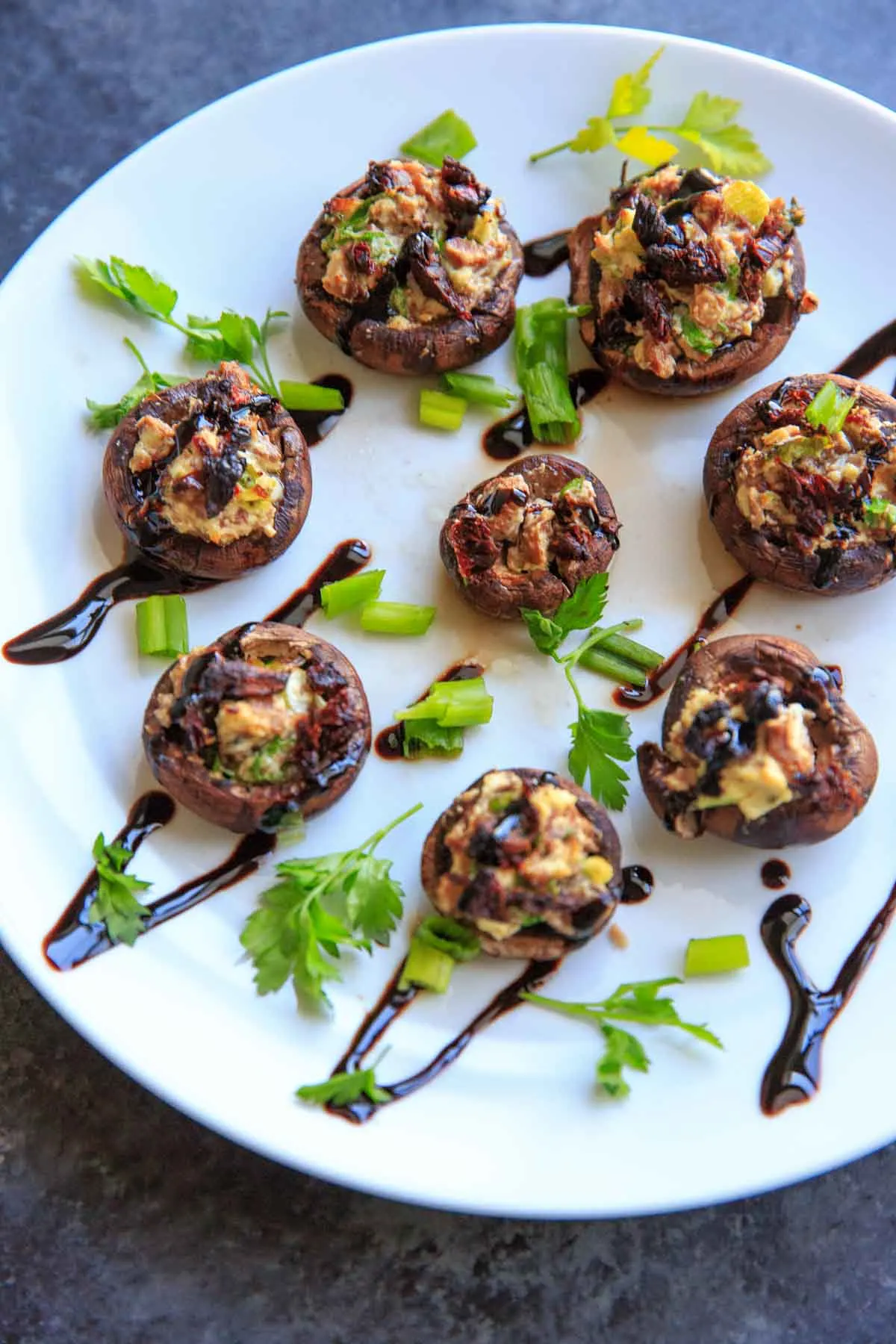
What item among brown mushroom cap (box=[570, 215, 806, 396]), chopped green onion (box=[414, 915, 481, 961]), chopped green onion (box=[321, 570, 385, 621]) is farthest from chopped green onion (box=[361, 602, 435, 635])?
brown mushroom cap (box=[570, 215, 806, 396])

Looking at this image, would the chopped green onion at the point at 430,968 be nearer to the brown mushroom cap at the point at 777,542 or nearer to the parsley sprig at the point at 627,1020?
the parsley sprig at the point at 627,1020

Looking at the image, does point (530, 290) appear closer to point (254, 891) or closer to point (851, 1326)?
point (254, 891)

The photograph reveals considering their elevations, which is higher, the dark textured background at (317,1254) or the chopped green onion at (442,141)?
the chopped green onion at (442,141)

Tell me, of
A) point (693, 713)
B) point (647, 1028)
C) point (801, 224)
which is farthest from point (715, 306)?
point (647, 1028)

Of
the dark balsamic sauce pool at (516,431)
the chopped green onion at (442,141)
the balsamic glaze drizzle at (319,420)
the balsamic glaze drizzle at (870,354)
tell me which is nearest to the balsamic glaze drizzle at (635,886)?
the dark balsamic sauce pool at (516,431)

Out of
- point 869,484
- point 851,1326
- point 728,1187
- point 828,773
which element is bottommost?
point 851,1326

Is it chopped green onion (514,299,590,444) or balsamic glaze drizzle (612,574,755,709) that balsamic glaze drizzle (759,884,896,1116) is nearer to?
balsamic glaze drizzle (612,574,755,709)
